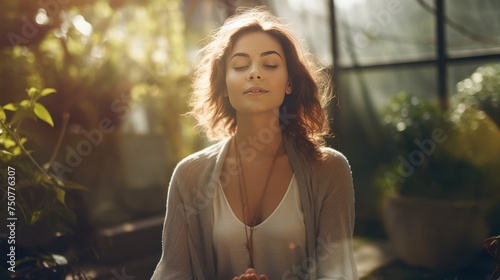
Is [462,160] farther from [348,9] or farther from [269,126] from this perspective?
[269,126]

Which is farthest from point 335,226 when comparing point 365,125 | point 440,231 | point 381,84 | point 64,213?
point 365,125

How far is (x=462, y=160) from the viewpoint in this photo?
13.5 ft

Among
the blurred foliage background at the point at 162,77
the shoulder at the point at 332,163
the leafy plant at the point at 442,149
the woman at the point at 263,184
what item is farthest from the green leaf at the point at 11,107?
the leafy plant at the point at 442,149

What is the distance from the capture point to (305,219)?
2152mm

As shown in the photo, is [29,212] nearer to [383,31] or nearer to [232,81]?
[232,81]

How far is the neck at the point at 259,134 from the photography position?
7.54ft

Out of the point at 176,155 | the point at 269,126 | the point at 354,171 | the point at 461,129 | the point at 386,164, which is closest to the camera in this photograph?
the point at 269,126

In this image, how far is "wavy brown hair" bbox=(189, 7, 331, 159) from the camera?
2.29 metres

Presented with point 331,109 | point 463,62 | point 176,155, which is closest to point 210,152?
point 463,62

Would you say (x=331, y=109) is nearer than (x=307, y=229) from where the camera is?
No

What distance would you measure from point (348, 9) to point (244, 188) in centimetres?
333

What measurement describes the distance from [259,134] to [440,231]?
2293 mm

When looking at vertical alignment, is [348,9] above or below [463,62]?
above

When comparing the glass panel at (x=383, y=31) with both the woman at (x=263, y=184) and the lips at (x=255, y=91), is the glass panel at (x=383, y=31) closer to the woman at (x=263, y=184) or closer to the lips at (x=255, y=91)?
the woman at (x=263, y=184)
